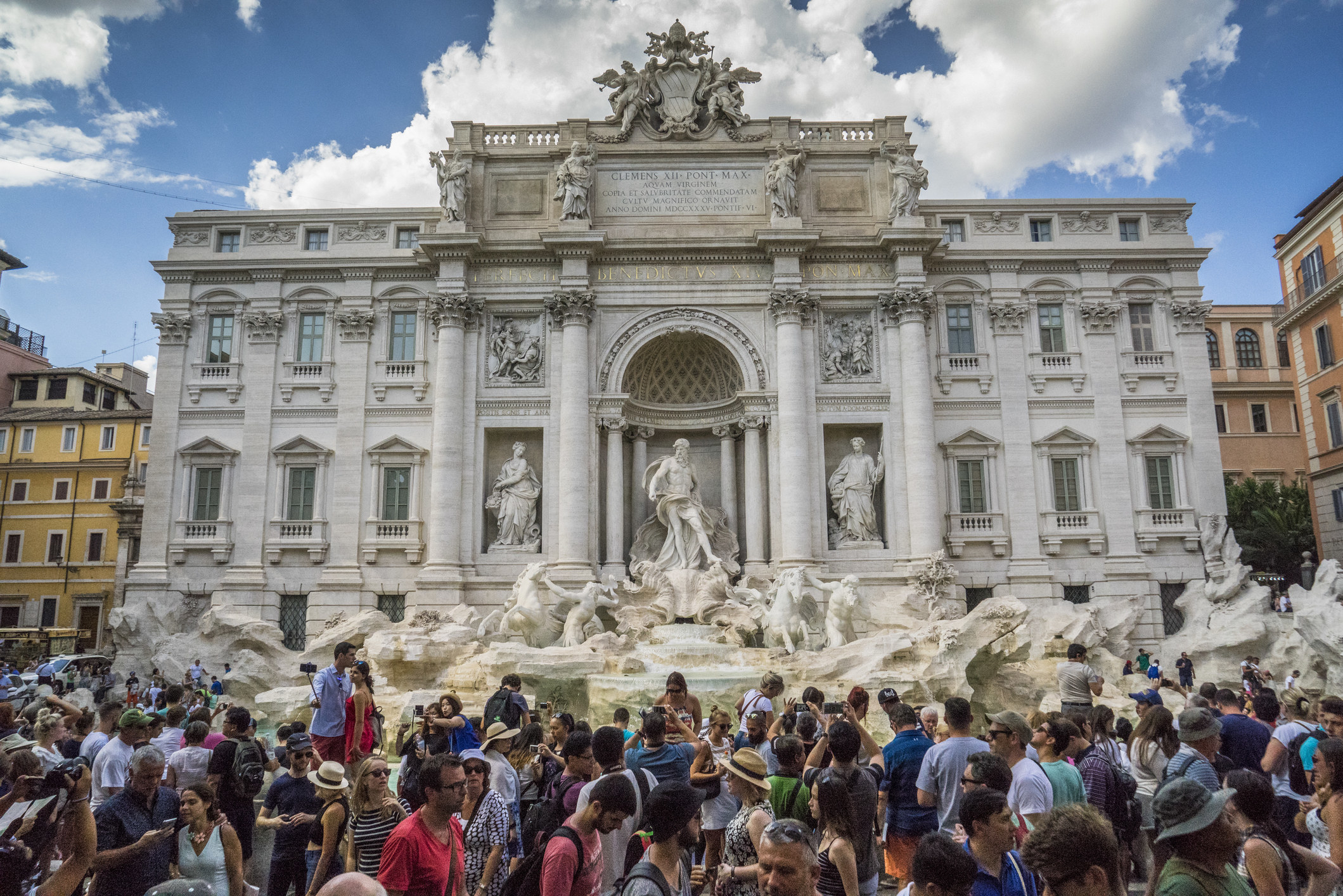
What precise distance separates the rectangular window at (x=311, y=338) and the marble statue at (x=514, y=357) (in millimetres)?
5601

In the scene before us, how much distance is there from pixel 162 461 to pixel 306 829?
2385 cm

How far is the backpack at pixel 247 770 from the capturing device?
664cm

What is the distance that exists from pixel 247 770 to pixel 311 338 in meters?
22.7

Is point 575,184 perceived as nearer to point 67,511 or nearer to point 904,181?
point 904,181

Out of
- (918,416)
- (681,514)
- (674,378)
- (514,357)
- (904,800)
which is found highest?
(514,357)

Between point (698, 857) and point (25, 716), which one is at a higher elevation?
point (25, 716)

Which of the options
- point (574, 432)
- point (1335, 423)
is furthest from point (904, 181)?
point (1335, 423)

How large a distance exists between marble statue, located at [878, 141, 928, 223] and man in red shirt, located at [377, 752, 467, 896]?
24.3 metres

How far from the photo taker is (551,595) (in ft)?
68.4

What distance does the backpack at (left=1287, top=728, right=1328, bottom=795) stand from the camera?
6.58 meters

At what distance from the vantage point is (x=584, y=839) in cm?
446

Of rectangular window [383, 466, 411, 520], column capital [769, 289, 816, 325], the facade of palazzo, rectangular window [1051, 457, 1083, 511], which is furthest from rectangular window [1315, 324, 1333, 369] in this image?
rectangular window [383, 466, 411, 520]

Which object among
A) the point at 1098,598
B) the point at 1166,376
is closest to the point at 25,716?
the point at 1098,598

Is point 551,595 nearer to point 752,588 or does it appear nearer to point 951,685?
point 752,588
